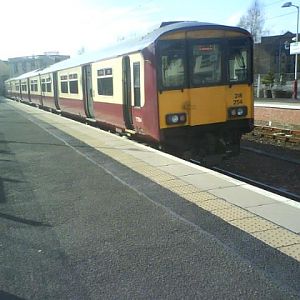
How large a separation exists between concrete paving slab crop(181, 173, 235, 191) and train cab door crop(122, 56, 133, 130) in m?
4.44

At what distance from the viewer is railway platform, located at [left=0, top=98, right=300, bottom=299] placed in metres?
3.86

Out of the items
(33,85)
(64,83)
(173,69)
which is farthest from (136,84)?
(33,85)

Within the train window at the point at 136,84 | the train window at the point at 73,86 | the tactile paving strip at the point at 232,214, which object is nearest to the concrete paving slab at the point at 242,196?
the tactile paving strip at the point at 232,214

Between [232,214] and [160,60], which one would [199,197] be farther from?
[160,60]

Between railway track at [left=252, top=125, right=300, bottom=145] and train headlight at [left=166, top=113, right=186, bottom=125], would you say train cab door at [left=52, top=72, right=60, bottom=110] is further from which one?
train headlight at [left=166, top=113, right=186, bottom=125]

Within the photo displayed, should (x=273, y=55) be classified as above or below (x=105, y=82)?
above

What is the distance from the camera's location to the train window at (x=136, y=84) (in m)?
10.8

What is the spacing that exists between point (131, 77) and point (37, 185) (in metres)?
Result: 4.61

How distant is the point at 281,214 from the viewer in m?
5.59

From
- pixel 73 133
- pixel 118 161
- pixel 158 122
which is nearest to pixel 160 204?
pixel 118 161

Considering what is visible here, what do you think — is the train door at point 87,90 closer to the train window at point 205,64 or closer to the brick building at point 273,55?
the train window at point 205,64

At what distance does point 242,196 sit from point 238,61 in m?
5.06

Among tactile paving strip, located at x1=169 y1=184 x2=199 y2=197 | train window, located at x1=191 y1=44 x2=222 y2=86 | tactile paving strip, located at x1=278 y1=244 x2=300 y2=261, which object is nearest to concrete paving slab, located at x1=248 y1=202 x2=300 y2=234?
tactile paving strip, located at x1=278 y1=244 x2=300 y2=261

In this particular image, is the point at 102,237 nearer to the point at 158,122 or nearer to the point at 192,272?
the point at 192,272
